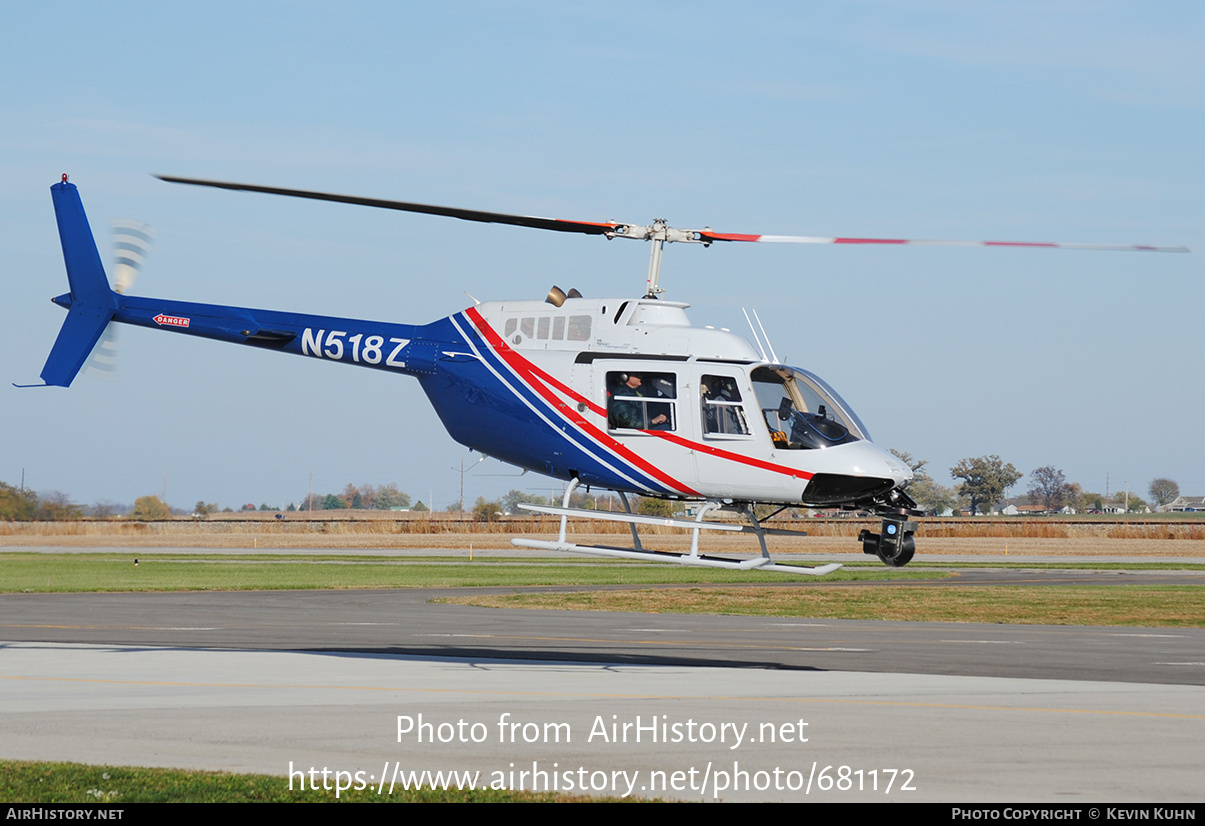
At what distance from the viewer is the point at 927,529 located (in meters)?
99.5

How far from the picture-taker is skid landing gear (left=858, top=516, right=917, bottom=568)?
54.0 feet

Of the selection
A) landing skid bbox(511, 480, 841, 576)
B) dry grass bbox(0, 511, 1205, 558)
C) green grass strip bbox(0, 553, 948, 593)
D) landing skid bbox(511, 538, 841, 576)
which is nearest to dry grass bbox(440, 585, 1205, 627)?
green grass strip bbox(0, 553, 948, 593)

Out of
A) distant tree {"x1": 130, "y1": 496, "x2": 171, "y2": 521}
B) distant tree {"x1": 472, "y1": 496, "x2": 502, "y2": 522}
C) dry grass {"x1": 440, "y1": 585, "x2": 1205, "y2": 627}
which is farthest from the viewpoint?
distant tree {"x1": 130, "y1": 496, "x2": 171, "y2": 521}

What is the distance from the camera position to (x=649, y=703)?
15930 millimetres

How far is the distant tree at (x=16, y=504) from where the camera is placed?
416 feet

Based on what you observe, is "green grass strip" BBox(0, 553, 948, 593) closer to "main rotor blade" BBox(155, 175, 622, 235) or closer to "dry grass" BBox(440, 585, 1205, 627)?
"dry grass" BBox(440, 585, 1205, 627)

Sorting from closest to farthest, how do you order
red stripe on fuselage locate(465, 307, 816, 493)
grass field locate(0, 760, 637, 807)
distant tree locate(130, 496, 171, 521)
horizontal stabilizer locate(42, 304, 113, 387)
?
grass field locate(0, 760, 637, 807) → red stripe on fuselage locate(465, 307, 816, 493) → horizontal stabilizer locate(42, 304, 113, 387) → distant tree locate(130, 496, 171, 521)

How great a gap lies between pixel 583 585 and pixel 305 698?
25944 millimetres

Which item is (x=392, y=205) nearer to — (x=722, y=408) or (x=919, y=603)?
(x=722, y=408)

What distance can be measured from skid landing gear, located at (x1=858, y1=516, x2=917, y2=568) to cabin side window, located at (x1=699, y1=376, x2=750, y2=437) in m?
2.41

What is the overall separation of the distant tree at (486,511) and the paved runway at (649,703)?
8758cm

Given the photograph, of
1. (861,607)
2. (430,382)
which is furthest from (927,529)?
(430,382)

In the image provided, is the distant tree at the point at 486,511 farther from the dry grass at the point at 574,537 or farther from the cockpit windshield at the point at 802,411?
the cockpit windshield at the point at 802,411
